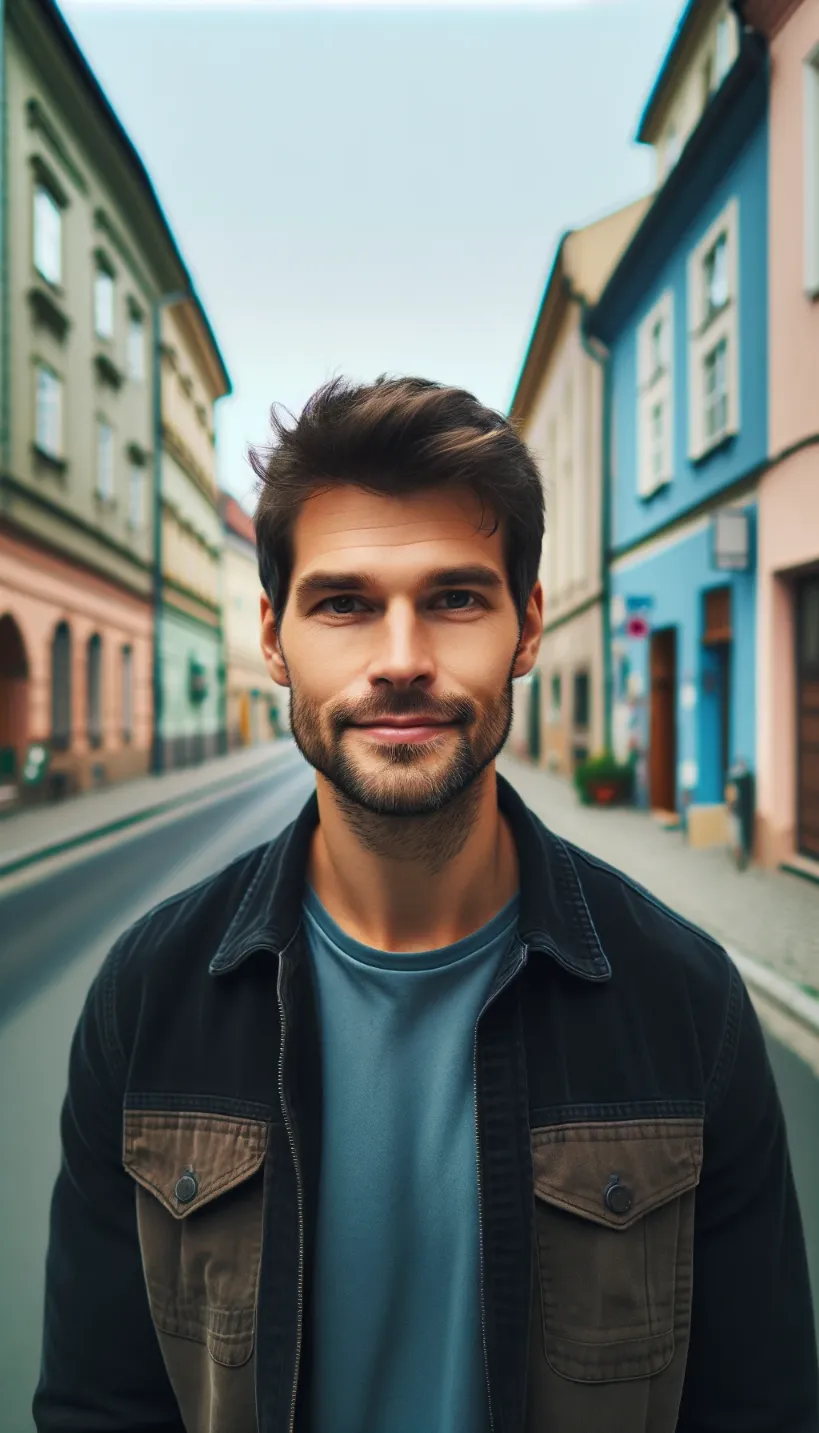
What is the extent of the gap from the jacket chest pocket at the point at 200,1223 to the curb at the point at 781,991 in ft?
2.41

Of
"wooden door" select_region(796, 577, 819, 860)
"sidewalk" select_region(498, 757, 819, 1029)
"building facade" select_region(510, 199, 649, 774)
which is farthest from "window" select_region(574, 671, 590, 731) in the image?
"wooden door" select_region(796, 577, 819, 860)

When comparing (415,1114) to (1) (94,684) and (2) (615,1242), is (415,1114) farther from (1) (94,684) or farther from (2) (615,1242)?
(1) (94,684)

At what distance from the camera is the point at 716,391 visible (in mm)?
1124

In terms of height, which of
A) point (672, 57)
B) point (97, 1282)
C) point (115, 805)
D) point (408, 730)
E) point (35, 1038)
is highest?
point (672, 57)

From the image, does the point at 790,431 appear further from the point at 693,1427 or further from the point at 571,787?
the point at 693,1427

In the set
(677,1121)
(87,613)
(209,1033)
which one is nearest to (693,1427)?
(677,1121)

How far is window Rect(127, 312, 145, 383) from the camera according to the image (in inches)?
52.2

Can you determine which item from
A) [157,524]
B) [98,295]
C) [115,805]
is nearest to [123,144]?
[98,295]

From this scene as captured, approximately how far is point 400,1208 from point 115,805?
702mm

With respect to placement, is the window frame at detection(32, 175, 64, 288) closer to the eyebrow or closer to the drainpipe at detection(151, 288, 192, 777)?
the drainpipe at detection(151, 288, 192, 777)

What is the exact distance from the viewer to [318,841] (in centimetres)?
136

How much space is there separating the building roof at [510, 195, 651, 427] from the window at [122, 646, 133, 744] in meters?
0.77

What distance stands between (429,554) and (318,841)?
0.54 meters

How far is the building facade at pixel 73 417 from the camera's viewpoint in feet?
3.57
